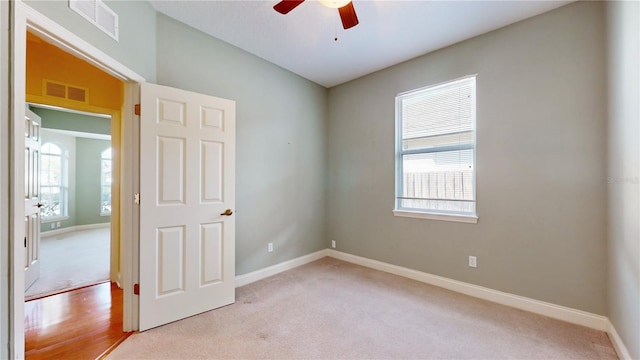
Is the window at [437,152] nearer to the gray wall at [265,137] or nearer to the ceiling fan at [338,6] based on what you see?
the gray wall at [265,137]

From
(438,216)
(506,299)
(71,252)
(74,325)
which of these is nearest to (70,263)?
(71,252)

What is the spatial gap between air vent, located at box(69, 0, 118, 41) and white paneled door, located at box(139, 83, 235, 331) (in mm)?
434

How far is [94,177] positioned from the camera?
22.7 feet

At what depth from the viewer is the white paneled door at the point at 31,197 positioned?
2779 millimetres

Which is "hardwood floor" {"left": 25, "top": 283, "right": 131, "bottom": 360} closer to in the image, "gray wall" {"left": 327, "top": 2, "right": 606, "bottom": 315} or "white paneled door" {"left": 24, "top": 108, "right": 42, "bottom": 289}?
"white paneled door" {"left": 24, "top": 108, "right": 42, "bottom": 289}

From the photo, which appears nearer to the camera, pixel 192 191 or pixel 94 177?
pixel 192 191

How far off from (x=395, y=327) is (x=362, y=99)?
3005 millimetres

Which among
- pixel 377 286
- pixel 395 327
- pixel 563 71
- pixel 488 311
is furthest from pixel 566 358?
pixel 563 71

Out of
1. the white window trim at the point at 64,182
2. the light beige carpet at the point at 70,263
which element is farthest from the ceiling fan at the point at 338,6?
the white window trim at the point at 64,182

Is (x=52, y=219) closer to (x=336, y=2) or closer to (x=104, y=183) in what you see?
(x=104, y=183)

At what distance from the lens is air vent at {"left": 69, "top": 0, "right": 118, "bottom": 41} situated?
4.98 ft

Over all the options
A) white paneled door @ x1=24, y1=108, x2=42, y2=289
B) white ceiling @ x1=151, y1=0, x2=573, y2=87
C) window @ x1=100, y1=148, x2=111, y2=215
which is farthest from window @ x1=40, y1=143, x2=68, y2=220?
white ceiling @ x1=151, y1=0, x2=573, y2=87

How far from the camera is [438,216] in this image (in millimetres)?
2951

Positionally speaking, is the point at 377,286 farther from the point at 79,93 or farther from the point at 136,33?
the point at 79,93
